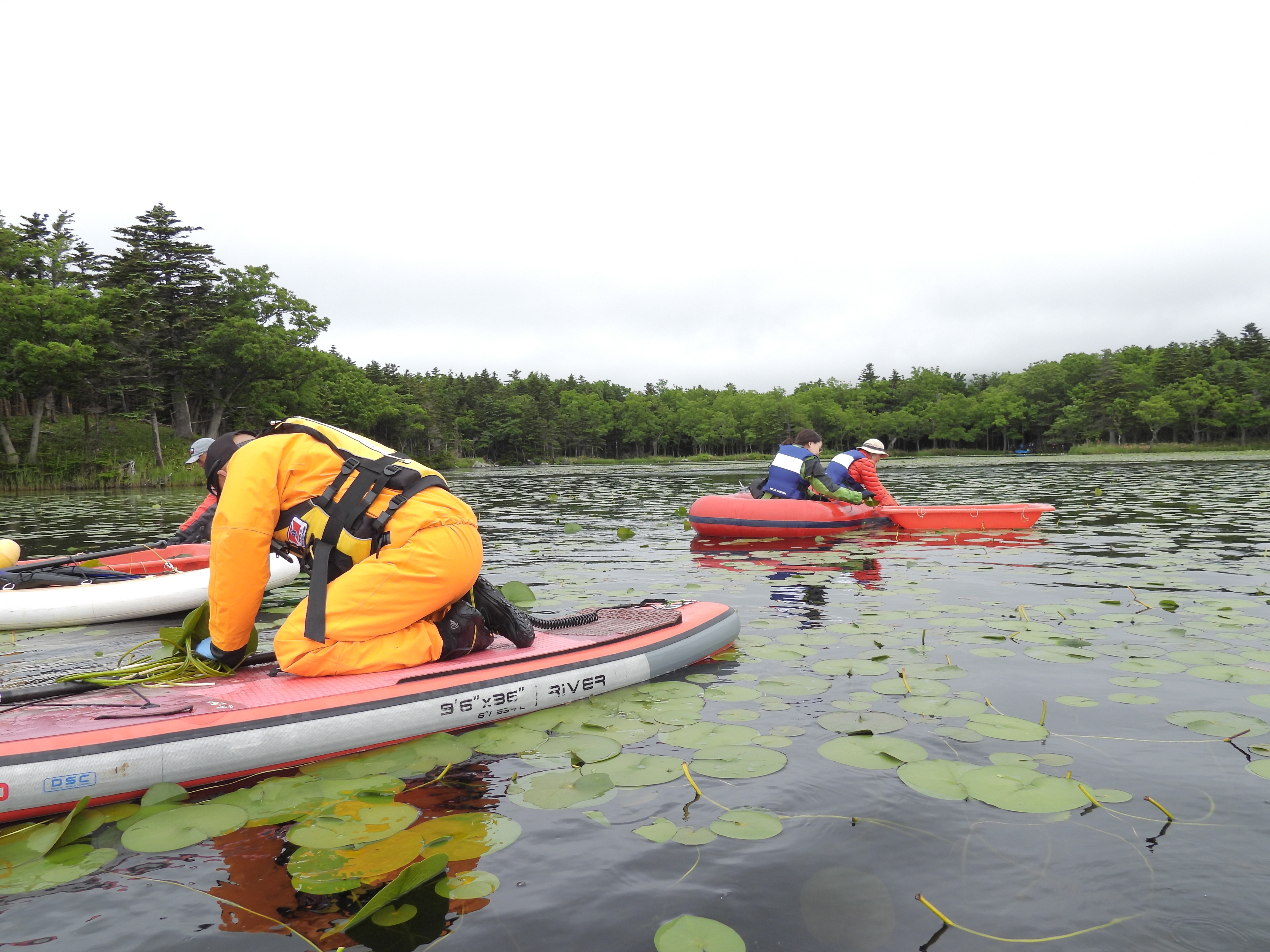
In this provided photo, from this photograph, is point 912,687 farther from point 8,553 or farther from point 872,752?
point 8,553

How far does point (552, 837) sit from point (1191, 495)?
2016 cm

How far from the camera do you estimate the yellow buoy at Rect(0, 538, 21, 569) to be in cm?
737

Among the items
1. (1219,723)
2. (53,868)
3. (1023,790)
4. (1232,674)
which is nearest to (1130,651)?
(1232,674)

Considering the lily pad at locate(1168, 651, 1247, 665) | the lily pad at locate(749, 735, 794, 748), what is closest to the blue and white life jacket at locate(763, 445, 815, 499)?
the lily pad at locate(1168, 651, 1247, 665)

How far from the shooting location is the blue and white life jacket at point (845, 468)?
11727 millimetres

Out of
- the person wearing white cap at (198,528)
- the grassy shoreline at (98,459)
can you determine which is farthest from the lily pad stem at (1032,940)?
the grassy shoreline at (98,459)

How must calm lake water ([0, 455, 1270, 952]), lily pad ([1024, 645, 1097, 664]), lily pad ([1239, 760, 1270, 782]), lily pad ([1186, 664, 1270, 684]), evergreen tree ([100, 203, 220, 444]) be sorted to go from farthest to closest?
evergreen tree ([100, 203, 220, 444]), lily pad ([1024, 645, 1097, 664]), lily pad ([1186, 664, 1270, 684]), lily pad ([1239, 760, 1270, 782]), calm lake water ([0, 455, 1270, 952])

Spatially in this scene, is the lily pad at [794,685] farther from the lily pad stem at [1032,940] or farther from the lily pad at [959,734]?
the lily pad stem at [1032,940]

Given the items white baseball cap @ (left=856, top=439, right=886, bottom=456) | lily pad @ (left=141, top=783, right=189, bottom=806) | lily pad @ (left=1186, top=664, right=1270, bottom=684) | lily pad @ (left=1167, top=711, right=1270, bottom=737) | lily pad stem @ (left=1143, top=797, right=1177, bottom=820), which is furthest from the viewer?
white baseball cap @ (left=856, top=439, right=886, bottom=456)

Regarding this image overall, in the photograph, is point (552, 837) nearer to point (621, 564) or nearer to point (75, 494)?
point (621, 564)

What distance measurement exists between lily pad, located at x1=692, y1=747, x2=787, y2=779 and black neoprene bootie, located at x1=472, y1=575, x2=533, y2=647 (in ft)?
4.43

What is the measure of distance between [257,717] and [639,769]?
173cm

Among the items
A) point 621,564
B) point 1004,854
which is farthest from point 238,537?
point 621,564

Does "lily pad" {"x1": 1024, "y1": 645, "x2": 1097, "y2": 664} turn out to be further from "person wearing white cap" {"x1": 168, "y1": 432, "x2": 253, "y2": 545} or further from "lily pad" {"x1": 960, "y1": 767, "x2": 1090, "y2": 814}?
"person wearing white cap" {"x1": 168, "y1": 432, "x2": 253, "y2": 545}
